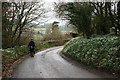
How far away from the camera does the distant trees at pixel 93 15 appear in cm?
1082

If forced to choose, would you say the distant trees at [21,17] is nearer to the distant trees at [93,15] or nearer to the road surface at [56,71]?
the distant trees at [93,15]

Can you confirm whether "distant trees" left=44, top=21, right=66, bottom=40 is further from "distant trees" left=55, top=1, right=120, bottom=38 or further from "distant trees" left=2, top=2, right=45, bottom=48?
"distant trees" left=2, top=2, right=45, bottom=48

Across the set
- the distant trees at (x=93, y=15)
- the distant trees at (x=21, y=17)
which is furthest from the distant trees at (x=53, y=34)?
the distant trees at (x=21, y=17)

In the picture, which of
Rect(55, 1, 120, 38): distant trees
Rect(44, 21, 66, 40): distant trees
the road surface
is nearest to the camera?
the road surface

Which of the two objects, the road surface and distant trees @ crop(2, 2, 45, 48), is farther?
distant trees @ crop(2, 2, 45, 48)

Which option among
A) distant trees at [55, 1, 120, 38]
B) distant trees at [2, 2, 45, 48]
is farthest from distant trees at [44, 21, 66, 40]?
distant trees at [2, 2, 45, 48]

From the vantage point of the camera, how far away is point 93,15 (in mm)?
14352

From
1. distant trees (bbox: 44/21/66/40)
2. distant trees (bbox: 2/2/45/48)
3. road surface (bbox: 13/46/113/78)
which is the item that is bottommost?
distant trees (bbox: 44/21/66/40)

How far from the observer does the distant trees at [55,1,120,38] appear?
426 inches

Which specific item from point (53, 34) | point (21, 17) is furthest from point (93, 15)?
point (53, 34)

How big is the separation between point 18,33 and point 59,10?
673 cm

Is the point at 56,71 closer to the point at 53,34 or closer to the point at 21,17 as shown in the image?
the point at 21,17

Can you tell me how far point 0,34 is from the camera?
10453mm

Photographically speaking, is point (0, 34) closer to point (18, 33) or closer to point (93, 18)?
point (18, 33)
